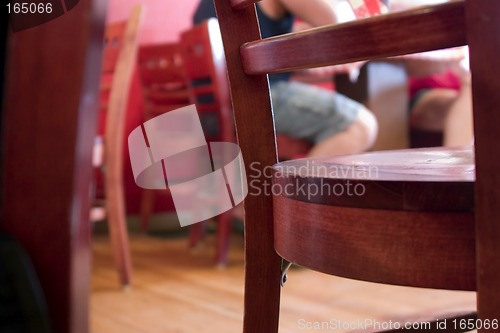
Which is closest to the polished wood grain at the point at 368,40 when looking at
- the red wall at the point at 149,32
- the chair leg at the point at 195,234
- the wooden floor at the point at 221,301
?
the wooden floor at the point at 221,301

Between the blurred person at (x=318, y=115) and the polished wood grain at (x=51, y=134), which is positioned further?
the blurred person at (x=318, y=115)

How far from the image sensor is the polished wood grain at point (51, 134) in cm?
31

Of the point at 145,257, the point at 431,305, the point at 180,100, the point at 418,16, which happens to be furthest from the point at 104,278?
the point at 418,16

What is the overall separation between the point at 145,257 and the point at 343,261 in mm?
2110

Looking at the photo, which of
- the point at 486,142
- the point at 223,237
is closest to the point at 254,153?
the point at 486,142

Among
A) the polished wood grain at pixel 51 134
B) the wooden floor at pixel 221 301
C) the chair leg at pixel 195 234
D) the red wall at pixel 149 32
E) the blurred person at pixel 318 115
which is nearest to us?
the polished wood grain at pixel 51 134

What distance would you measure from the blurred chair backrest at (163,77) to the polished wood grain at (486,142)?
2.03m

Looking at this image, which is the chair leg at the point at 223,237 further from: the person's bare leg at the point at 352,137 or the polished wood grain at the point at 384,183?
the polished wood grain at the point at 384,183

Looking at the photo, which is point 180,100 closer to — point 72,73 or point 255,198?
point 255,198

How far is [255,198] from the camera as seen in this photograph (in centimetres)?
70

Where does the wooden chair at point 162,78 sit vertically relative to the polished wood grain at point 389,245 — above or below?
above

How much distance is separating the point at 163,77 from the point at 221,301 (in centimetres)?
112

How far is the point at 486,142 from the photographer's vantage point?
414 millimetres

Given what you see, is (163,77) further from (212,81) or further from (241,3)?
(241,3)
